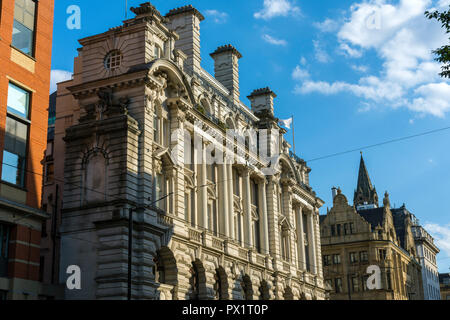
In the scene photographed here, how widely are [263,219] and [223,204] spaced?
8.23 meters

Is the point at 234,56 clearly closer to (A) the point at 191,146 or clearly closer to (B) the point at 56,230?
(A) the point at 191,146

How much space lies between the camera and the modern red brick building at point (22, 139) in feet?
97.5

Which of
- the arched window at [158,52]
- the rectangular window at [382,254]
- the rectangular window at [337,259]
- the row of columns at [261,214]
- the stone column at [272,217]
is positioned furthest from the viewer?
the rectangular window at [337,259]

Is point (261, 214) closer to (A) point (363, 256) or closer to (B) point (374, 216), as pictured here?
(A) point (363, 256)

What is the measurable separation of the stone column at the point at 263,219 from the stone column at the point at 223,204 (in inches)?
306

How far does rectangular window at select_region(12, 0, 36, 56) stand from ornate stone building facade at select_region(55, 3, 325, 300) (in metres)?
8.20

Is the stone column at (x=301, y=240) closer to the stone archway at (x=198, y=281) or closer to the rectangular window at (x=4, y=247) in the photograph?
the stone archway at (x=198, y=281)

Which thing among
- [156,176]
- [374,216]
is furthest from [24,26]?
[374,216]

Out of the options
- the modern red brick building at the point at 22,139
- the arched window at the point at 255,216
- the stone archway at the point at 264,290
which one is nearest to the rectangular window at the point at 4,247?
the modern red brick building at the point at 22,139

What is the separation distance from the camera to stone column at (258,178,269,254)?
57469mm

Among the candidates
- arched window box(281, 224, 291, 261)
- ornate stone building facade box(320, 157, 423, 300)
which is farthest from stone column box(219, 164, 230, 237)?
ornate stone building facade box(320, 157, 423, 300)

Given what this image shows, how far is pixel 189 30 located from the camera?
54.4 m

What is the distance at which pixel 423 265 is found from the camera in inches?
5098

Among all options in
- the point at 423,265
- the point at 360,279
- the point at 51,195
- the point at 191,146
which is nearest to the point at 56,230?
the point at 51,195
